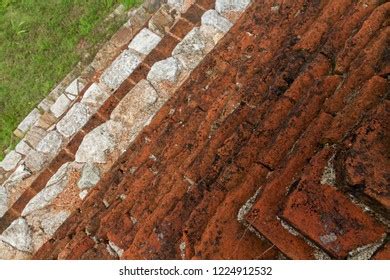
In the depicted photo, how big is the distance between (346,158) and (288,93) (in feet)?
2.66

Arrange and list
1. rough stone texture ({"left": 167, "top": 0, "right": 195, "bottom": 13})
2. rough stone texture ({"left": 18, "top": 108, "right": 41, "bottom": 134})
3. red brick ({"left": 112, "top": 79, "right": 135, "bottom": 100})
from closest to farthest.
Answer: red brick ({"left": 112, "top": 79, "right": 135, "bottom": 100}) → rough stone texture ({"left": 167, "top": 0, "right": 195, "bottom": 13}) → rough stone texture ({"left": 18, "top": 108, "right": 41, "bottom": 134})

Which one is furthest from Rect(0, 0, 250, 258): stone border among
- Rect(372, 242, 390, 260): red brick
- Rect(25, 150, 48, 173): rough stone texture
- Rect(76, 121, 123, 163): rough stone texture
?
Rect(372, 242, 390, 260): red brick

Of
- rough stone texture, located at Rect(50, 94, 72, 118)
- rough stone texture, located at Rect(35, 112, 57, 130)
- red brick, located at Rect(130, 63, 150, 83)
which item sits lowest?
rough stone texture, located at Rect(35, 112, 57, 130)

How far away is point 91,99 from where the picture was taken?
15.5 feet

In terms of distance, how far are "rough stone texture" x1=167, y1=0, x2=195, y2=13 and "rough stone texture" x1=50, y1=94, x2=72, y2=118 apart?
1773 mm

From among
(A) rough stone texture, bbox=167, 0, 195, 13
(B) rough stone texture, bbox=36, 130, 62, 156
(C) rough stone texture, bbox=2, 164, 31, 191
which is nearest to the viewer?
(C) rough stone texture, bbox=2, 164, 31, 191

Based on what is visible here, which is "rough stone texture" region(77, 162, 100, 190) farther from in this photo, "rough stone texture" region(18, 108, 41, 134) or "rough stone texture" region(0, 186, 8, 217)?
"rough stone texture" region(18, 108, 41, 134)

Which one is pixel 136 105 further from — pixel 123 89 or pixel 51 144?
pixel 51 144

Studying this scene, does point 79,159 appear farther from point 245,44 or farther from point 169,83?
point 245,44

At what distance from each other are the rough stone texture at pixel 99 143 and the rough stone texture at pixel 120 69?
0.65 meters

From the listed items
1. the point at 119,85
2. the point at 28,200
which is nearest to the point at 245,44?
the point at 119,85

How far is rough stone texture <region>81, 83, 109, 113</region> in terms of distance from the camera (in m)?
4.66

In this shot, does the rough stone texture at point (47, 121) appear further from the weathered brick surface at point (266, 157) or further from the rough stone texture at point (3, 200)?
the weathered brick surface at point (266, 157)

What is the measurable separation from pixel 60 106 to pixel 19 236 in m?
2.01
